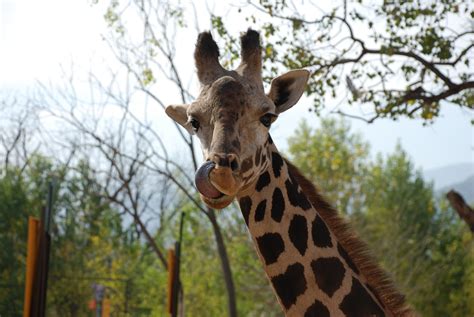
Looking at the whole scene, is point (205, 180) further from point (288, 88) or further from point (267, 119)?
point (288, 88)

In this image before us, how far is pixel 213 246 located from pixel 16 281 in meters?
13.7

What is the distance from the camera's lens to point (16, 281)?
1053 inches

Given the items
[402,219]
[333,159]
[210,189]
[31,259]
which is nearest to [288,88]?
[210,189]

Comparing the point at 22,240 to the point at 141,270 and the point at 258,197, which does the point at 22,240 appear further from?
the point at 258,197

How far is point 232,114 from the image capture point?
192 inches

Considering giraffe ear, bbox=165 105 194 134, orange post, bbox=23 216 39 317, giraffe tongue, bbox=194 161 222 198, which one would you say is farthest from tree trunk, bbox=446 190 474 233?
giraffe tongue, bbox=194 161 222 198

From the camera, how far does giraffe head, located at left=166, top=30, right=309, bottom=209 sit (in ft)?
14.9

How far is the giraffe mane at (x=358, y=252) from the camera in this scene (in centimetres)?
509

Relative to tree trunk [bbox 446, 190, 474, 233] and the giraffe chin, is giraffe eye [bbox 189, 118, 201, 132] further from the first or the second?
tree trunk [bbox 446, 190, 474, 233]

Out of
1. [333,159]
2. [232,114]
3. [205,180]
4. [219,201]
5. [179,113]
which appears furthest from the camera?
[333,159]

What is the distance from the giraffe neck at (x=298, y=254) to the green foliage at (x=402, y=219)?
82.2 ft

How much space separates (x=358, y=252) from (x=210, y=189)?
119cm

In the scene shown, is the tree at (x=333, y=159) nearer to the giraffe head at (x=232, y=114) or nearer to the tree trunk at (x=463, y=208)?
the tree trunk at (x=463, y=208)

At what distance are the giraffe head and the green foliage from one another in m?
24.9
